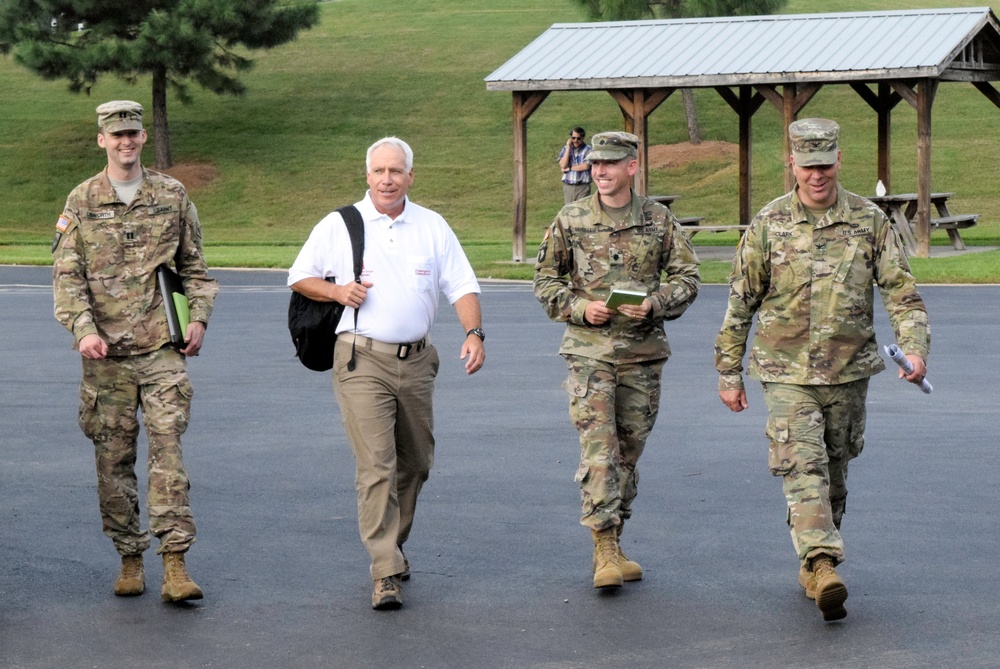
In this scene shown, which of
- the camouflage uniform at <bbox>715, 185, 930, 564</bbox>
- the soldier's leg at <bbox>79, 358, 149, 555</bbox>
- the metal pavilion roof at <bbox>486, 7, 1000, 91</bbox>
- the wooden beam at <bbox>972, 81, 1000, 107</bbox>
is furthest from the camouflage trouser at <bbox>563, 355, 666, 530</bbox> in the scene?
the wooden beam at <bbox>972, 81, 1000, 107</bbox>

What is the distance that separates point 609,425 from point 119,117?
2.43m

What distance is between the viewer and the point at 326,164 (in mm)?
50688

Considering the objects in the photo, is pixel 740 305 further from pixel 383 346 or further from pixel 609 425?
pixel 383 346

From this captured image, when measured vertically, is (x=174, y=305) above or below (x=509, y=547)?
above

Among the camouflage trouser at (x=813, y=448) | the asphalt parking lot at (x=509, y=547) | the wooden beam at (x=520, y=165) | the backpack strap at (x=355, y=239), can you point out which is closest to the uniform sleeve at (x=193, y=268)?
the backpack strap at (x=355, y=239)

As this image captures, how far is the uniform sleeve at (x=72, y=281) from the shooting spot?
249 inches

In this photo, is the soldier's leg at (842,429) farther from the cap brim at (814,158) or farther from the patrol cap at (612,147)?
the patrol cap at (612,147)

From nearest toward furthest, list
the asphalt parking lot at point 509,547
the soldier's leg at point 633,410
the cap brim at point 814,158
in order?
the asphalt parking lot at point 509,547, the cap brim at point 814,158, the soldier's leg at point 633,410

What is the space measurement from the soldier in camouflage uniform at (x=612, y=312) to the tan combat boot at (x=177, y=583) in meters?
1.67

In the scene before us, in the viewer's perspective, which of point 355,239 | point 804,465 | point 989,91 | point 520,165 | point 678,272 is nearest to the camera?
point 804,465

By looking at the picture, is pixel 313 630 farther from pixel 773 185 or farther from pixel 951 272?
pixel 773 185

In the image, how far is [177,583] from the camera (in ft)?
20.4

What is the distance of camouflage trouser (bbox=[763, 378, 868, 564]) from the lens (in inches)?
236

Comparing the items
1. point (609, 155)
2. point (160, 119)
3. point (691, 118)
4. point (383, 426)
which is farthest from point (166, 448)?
point (160, 119)
